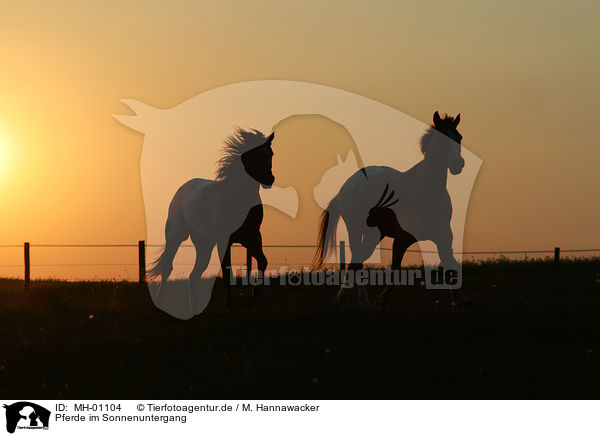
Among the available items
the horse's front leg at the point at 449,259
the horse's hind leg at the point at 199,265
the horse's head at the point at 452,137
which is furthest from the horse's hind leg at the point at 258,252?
the horse's head at the point at 452,137

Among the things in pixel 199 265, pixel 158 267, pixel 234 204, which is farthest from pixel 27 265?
pixel 234 204

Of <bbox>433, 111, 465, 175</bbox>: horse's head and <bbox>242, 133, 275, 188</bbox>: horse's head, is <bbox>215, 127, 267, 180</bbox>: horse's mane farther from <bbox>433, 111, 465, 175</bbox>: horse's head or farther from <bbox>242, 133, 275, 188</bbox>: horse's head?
<bbox>433, 111, 465, 175</bbox>: horse's head

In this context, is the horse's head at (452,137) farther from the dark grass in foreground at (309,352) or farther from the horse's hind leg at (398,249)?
the dark grass in foreground at (309,352)

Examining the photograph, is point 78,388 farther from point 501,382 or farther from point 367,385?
point 501,382

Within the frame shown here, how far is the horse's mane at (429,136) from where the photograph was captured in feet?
38.5

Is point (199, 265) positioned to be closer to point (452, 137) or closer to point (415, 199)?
point (415, 199)

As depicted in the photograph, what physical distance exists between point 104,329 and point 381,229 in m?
5.07

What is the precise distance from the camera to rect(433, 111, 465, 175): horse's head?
1164 cm

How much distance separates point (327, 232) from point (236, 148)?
283cm

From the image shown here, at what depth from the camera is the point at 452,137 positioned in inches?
460

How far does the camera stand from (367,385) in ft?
23.7

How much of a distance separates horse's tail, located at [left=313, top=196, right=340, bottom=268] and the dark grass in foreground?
1003 mm
